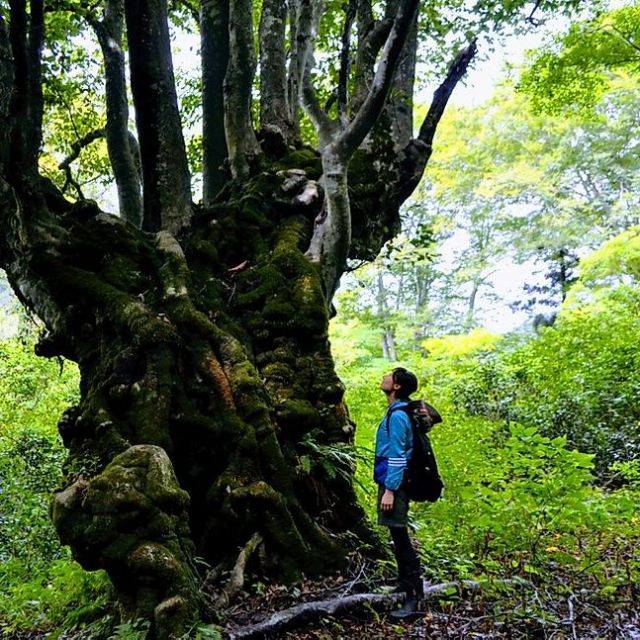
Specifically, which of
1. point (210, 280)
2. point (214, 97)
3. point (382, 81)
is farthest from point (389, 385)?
point (214, 97)

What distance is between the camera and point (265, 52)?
6.58 m

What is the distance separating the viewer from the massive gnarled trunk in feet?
10.4

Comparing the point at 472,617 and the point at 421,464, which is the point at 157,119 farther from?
the point at 472,617

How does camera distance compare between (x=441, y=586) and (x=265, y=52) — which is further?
(x=265, y=52)

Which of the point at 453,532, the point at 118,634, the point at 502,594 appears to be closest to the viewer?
the point at 118,634

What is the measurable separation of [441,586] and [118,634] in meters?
2.15

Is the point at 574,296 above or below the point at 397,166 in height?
below

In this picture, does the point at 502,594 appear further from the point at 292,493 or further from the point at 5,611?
the point at 5,611

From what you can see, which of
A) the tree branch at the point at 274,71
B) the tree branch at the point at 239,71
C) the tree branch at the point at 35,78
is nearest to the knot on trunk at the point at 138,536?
the tree branch at the point at 35,78

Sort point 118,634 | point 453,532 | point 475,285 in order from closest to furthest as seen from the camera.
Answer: point 118,634 < point 453,532 < point 475,285

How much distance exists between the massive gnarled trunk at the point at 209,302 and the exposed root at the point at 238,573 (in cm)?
3

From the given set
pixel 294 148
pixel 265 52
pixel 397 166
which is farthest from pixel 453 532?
pixel 265 52

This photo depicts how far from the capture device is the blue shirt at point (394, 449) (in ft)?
11.9

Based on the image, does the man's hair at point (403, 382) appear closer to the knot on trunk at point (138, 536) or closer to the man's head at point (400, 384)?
the man's head at point (400, 384)
